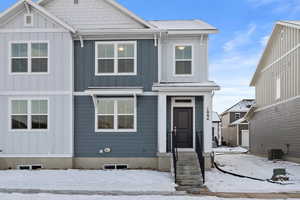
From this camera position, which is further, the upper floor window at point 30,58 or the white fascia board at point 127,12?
the white fascia board at point 127,12

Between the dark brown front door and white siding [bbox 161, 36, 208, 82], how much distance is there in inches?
58.8

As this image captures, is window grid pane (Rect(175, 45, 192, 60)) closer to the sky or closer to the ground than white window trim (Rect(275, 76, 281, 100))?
closer to the sky

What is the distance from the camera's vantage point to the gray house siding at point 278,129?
1866cm

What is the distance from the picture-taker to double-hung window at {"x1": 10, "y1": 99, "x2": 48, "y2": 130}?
15445 millimetres

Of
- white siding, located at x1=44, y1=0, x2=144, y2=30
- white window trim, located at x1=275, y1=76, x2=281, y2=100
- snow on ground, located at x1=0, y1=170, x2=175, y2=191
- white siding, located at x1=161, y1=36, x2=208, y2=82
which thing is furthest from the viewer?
white window trim, located at x1=275, y1=76, x2=281, y2=100

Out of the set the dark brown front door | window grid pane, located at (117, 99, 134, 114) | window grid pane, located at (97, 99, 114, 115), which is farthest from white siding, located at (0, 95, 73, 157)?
the dark brown front door

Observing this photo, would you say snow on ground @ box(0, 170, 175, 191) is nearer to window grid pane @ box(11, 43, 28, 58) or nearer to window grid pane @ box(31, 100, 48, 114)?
window grid pane @ box(31, 100, 48, 114)

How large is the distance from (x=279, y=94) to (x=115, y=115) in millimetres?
11501

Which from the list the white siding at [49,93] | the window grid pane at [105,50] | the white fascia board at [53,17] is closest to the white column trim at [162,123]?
the window grid pane at [105,50]

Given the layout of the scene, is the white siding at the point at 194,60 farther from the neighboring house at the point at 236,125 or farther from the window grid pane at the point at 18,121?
the neighboring house at the point at 236,125

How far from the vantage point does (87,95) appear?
51.3ft

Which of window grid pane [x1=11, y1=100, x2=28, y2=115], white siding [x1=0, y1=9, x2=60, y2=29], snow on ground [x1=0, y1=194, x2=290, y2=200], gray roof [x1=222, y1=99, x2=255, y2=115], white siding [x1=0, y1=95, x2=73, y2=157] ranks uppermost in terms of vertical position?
white siding [x1=0, y1=9, x2=60, y2=29]

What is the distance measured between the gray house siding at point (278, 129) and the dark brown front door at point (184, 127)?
6.45 m

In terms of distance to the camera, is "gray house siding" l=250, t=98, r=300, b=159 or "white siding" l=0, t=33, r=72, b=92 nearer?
"white siding" l=0, t=33, r=72, b=92
